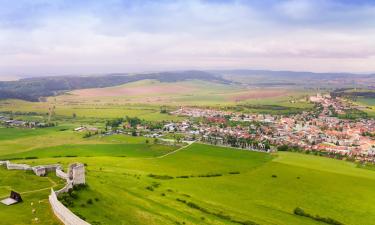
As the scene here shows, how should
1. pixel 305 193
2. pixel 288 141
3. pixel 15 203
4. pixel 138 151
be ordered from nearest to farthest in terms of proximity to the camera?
1. pixel 15 203
2. pixel 305 193
3. pixel 138 151
4. pixel 288 141

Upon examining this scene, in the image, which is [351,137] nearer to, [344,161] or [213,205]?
[344,161]

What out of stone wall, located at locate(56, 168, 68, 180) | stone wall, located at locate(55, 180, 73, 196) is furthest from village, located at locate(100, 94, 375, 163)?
stone wall, located at locate(55, 180, 73, 196)

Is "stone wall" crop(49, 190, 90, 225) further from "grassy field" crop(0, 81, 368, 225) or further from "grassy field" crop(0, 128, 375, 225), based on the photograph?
"grassy field" crop(0, 81, 368, 225)

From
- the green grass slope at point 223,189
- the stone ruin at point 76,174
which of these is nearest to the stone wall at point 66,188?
the stone ruin at point 76,174

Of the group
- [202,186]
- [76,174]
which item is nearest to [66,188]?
[76,174]

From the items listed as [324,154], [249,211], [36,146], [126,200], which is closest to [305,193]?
[249,211]

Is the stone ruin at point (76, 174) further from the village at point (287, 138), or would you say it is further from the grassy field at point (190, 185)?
the village at point (287, 138)
